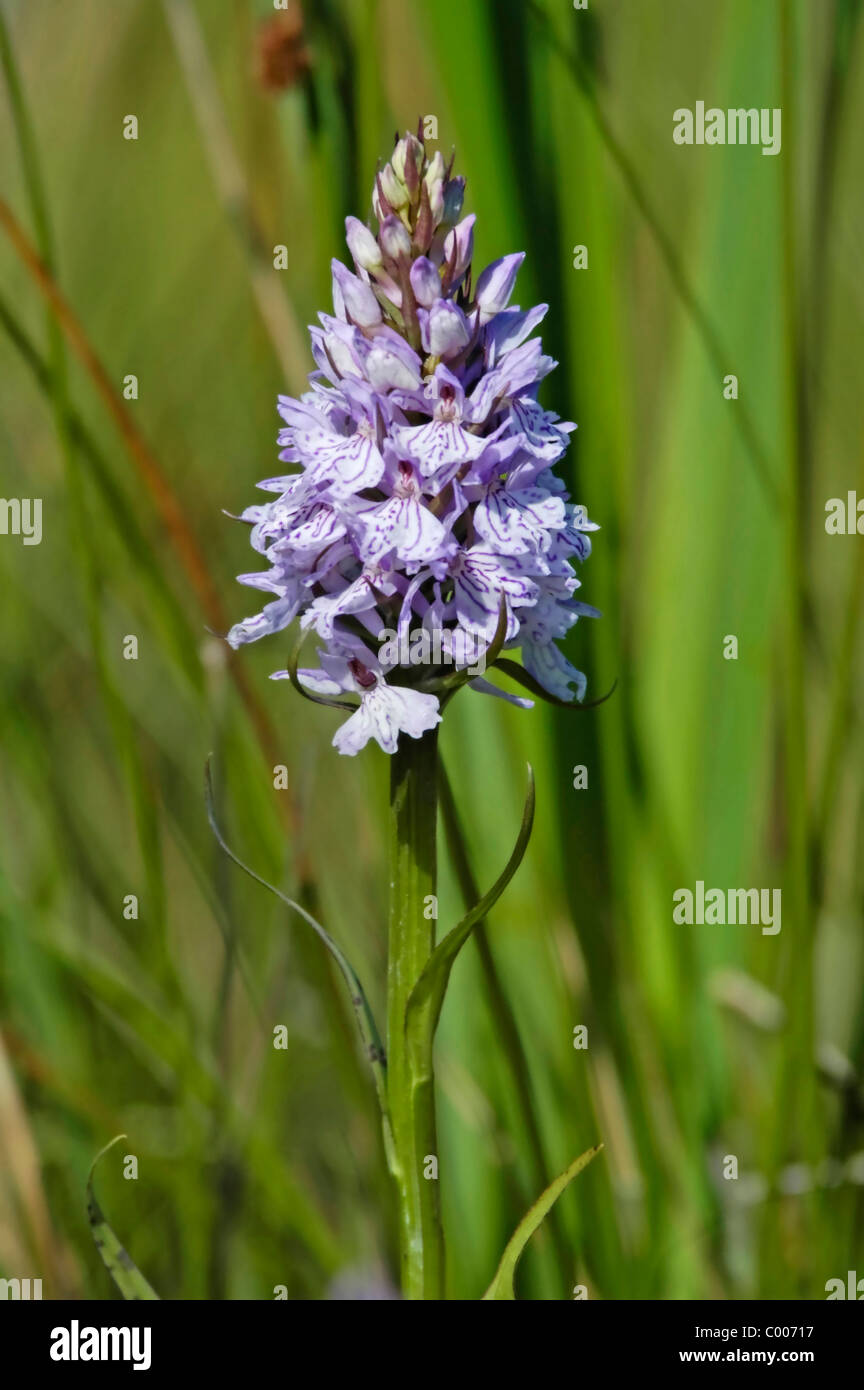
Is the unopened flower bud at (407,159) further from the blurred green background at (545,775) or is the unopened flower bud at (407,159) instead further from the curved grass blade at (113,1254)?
the curved grass blade at (113,1254)

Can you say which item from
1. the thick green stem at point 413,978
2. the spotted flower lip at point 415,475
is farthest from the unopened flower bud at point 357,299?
the thick green stem at point 413,978

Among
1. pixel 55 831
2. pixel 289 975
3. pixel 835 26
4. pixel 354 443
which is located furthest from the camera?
pixel 289 975

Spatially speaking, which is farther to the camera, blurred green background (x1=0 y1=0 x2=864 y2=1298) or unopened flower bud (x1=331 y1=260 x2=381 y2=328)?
blurred green background (x1=0 y1=0 x2=864 y2=1298)

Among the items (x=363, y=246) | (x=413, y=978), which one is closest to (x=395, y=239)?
(x=363, y=246)

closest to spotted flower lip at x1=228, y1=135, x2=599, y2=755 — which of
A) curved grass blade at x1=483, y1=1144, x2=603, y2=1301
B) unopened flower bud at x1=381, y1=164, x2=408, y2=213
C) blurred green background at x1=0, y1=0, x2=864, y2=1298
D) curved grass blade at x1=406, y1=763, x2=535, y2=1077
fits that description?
unopened flower bud at x1=381, y1=164, x2=408, y2=213

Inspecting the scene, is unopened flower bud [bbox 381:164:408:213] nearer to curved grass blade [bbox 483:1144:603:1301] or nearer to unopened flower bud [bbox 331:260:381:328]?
unopened flower bud [bbox 331:260:381:328]
